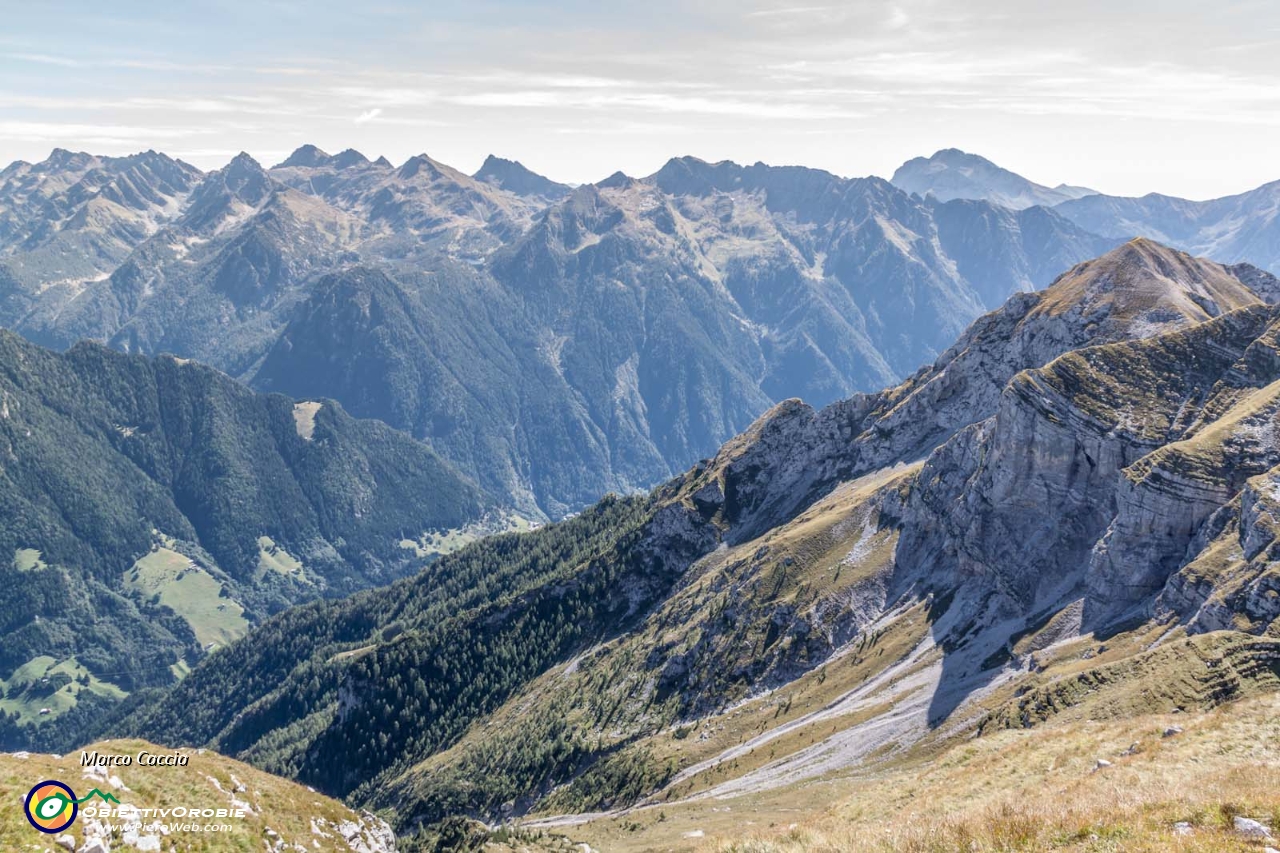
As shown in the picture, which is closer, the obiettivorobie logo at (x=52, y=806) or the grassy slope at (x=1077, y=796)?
the grassy slope at (x=1077, y=796)

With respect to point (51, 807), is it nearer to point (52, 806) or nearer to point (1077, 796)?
point (52, 806)

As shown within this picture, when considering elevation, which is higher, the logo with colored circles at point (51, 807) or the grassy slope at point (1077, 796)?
the logo with colored circles at point (51, 807)

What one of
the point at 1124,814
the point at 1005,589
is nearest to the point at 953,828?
the point at 1124,814

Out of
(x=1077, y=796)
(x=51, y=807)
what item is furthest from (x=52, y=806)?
(x=1077, y=796)

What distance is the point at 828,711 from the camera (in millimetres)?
163250

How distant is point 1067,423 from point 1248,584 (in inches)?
2381

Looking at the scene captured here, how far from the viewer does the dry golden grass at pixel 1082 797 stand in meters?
38.8

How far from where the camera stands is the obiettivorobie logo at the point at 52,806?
4700 centimetres

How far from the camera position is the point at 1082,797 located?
152 ft

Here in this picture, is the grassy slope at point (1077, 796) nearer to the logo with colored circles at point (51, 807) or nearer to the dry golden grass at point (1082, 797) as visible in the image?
the dry golden grass at point (1082, 797)

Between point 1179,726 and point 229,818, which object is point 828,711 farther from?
point 229,818

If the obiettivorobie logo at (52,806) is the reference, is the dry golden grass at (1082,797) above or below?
below

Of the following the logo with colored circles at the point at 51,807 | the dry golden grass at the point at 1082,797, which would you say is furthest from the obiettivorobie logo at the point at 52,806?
the dry golden grass at the point at 1082,797

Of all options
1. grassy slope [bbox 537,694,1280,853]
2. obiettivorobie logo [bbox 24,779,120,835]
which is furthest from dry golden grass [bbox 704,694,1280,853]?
obiettivorobie logo [bbox 24,779,120,835]
